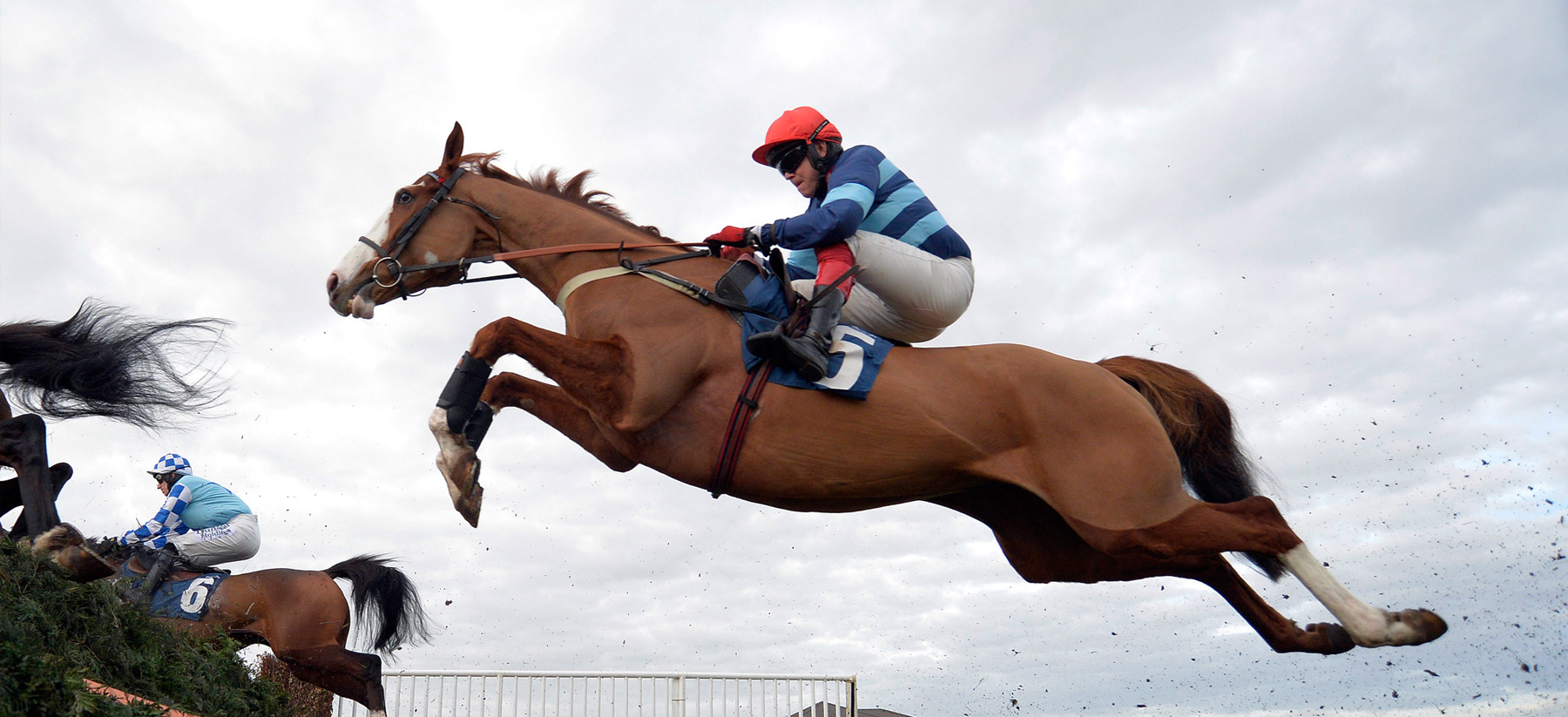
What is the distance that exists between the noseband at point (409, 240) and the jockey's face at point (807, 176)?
1395 millimetres

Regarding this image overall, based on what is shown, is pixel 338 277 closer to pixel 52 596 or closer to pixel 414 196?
pixel 414 196

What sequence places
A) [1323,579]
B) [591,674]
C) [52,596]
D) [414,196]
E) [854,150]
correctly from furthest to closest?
[591,674], [414,196], [854,150], [1323,579], [52,596]

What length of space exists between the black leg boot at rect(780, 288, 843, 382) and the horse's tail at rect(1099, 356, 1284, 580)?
1.51 metres

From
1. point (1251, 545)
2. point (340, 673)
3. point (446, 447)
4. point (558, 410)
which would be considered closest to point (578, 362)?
point (558, 410)

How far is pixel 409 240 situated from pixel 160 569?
4.77 metres

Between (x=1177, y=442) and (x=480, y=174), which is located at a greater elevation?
(x=480, y=174)

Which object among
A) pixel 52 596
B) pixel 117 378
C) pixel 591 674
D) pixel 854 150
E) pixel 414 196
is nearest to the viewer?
pixel 52 596

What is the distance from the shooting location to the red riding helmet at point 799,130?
4414mm

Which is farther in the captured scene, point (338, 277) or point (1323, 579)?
point (338, 277)

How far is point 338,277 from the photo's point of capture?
4.43m

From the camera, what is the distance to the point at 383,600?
28.7 feet

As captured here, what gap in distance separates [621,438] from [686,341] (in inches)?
18.4

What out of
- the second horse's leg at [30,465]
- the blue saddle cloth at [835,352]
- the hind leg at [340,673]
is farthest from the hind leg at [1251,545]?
the hind leg at [340,673]

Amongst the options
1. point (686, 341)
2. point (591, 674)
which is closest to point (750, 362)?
point (686, 341)
